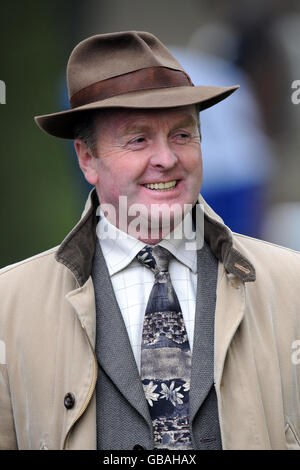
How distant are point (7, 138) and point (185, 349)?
6.44 feet

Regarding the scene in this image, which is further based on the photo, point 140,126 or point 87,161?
point 87,161

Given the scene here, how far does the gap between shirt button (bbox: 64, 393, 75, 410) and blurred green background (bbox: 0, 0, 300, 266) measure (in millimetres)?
1643

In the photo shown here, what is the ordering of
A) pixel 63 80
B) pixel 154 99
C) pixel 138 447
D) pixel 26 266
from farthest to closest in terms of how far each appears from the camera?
1. pixel 63 80
2. pixel 26 266
3. pixel 154 99
4. pixel 138 447

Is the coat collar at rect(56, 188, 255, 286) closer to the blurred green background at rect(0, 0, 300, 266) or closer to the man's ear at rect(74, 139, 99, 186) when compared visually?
the man's ear at rect(74, 139, 99, 186)

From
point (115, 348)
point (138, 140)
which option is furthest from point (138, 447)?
point (138, 140)

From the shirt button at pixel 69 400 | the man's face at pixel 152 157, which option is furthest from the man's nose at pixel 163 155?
the shirt button at pixel 69 400

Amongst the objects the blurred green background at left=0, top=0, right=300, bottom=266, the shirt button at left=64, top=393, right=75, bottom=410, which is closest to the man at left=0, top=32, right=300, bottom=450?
the shirt button at left=64, top=393, right=75, bottom=410

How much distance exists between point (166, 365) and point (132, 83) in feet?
3.09

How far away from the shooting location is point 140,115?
2049mm

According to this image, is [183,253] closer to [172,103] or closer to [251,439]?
[172,103]

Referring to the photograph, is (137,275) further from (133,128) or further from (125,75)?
(125,75)

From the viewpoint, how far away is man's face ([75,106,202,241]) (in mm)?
2043

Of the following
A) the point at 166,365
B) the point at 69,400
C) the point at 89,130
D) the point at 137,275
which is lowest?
the point at 69,400

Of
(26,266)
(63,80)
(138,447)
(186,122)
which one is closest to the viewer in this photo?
(138,447)
